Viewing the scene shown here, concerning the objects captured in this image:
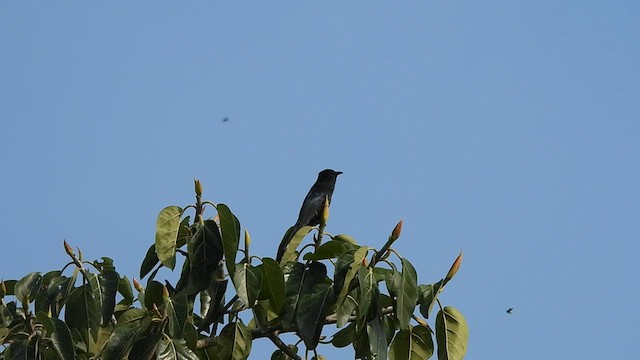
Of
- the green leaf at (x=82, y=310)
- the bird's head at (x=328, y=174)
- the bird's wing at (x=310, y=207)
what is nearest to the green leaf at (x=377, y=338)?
the green leaf at (x=82, y=310)

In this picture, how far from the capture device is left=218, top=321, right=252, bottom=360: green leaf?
5.17m

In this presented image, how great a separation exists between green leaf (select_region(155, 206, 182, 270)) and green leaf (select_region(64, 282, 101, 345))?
36cm

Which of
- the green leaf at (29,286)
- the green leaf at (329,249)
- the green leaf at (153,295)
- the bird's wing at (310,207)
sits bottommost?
the green leaf at (153,295)

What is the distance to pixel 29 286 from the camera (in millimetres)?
5312

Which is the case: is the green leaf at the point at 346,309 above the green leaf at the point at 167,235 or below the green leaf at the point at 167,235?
below

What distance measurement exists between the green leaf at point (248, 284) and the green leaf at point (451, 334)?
36.0 inches

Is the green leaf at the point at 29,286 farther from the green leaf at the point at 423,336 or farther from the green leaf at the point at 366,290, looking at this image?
the green leaf at the point at 423,336

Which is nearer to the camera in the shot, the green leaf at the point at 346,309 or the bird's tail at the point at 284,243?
the green leaf at the point at 346,309

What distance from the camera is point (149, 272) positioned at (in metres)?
5.46

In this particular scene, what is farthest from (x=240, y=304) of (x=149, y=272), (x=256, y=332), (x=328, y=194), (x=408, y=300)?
(x=328, y=194)

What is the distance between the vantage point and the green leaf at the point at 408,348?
5.25 m

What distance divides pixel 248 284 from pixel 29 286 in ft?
3.76

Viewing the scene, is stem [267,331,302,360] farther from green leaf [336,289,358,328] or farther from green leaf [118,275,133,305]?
green leaf [118,275,133,305]

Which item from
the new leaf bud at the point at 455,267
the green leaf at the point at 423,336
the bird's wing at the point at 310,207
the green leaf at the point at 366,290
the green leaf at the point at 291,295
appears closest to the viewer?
the green leaf at the point at 366,290
